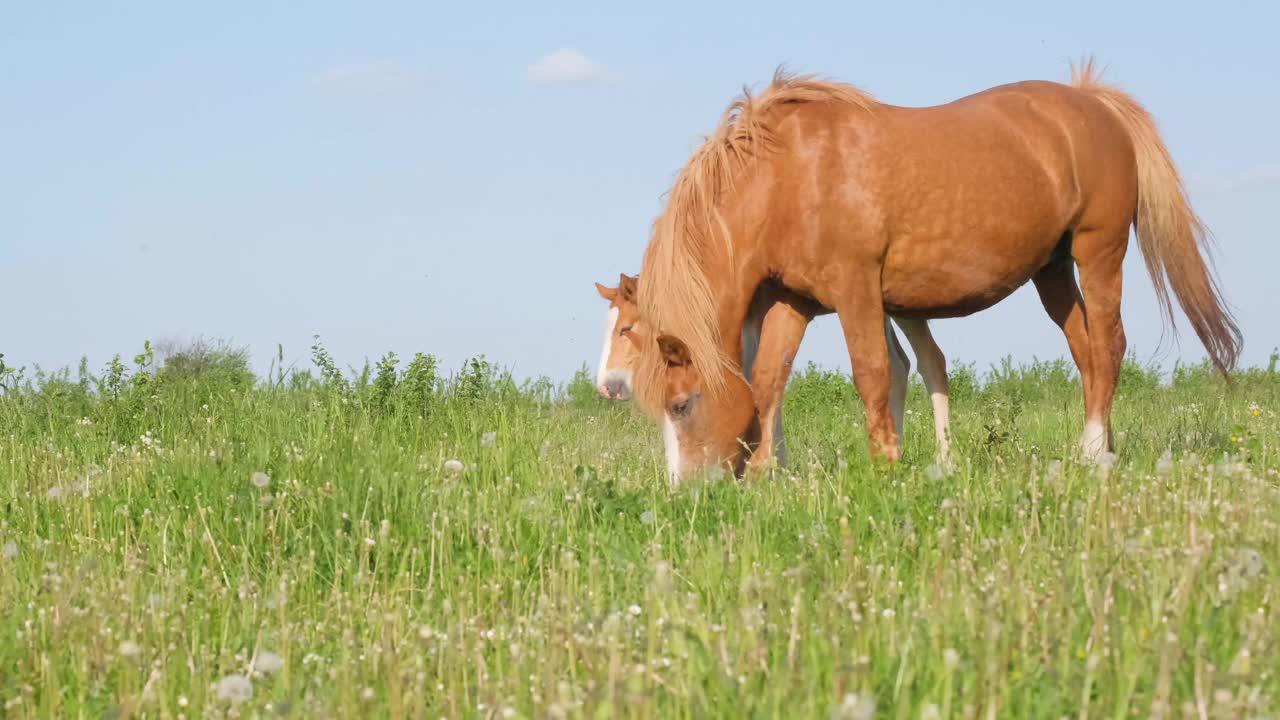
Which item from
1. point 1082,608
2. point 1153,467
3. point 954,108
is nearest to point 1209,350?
point 1153,467

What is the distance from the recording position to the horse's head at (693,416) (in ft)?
21.9

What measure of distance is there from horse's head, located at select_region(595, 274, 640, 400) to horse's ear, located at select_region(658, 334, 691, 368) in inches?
52.3

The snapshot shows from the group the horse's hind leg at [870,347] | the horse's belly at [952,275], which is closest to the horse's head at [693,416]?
the horse's hind leg at [870,347]

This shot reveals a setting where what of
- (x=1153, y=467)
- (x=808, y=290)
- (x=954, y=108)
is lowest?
(x=1153, y=467)

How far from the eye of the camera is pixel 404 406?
28.8ft

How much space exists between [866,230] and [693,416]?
1313 millimetres

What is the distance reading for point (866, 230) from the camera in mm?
6695

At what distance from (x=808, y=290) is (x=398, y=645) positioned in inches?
146

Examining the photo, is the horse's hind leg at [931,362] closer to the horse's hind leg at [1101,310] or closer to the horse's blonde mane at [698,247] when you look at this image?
the horse's hind leg at [1101,310]

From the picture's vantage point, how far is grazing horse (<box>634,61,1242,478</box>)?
21.9ft

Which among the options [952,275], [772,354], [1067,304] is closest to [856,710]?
[772,354]

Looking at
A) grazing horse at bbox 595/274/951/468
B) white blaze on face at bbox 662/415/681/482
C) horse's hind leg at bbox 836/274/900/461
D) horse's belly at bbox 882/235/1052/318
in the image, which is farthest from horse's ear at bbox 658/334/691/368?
horse's belly at bbox 882/235/1052/318

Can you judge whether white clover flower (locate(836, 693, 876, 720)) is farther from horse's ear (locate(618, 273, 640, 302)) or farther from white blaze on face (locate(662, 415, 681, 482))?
horse's ear (locate(618, 273, 640, 302))

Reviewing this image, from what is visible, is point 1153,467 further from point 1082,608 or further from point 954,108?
point 1082,608
